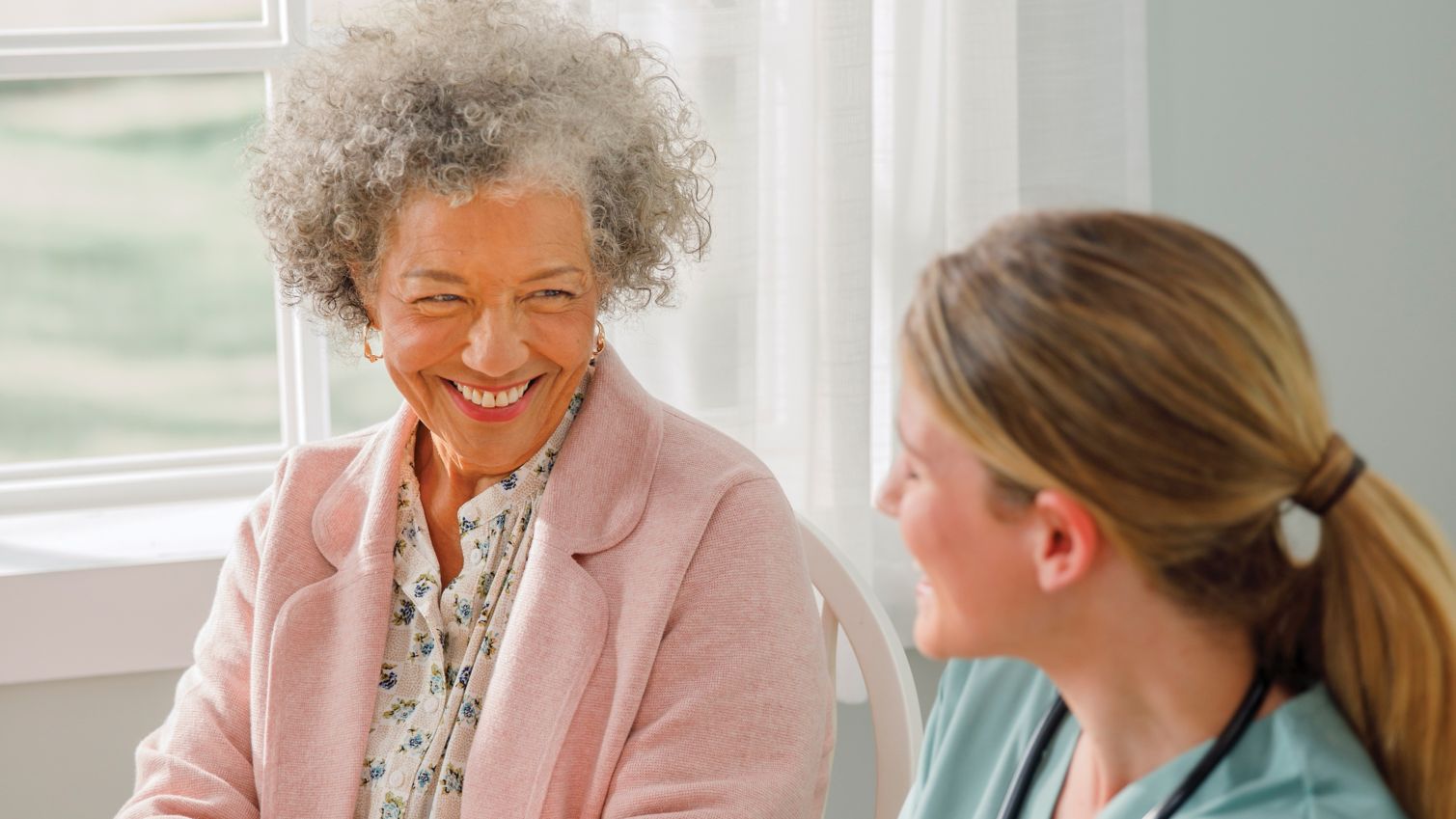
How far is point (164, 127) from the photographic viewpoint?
2379 millimetres

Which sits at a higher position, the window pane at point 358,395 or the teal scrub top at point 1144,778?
the window pane at point 358,395

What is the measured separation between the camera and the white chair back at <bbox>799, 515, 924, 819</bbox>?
159 cm

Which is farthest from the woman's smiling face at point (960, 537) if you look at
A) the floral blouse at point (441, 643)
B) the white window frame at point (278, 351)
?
the white window frame at point (278, 351)

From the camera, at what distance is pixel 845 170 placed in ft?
6.64

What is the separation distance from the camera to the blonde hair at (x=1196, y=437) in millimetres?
861

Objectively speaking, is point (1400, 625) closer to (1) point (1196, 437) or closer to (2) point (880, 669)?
(1) point (1196, 437)

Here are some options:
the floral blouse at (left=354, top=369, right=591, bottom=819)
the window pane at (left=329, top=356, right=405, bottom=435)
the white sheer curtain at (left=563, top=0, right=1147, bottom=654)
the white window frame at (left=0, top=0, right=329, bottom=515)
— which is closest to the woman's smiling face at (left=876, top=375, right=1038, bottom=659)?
the floral blouse at (left=354, top=369, right=591, bottom=819)

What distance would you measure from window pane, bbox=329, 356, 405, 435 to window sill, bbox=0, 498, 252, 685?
0.36m

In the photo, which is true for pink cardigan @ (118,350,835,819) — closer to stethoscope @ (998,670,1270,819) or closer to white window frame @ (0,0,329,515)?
stethoscope @ (998,670,1270,819)

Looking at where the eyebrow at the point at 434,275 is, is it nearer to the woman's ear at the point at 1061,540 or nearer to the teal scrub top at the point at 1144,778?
the teal scrub top at the point at 1144,778

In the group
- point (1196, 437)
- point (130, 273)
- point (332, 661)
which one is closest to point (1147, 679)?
point (1196, 437)

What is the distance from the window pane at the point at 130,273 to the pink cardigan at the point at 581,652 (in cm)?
90

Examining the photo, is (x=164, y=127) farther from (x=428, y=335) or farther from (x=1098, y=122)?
(x=1098, y=122)

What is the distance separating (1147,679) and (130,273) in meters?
1.93
